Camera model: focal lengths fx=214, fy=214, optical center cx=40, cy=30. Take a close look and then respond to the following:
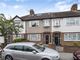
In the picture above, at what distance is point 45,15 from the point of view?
145 feet

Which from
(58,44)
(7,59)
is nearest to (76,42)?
(58,44)

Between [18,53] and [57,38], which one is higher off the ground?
[18,53]

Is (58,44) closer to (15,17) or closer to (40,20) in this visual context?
(40,20)

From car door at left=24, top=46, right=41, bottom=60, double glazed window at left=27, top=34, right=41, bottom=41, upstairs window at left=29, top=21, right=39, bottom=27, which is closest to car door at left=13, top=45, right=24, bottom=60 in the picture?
car door at left=24, top=46, right=41, bottom=60

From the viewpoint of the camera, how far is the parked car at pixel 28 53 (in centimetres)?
1650

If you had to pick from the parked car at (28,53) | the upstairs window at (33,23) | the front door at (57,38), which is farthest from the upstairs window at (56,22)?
the parked car at (28,53)

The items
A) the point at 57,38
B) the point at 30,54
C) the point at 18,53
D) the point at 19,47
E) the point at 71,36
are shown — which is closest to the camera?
the point at 30,54

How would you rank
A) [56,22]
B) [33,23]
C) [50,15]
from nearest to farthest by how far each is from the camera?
[56,22], [50,15], [33,23]

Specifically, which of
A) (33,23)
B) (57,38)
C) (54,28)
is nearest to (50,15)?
(54,28)

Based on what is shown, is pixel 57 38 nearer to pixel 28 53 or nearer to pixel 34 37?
pixel 34 37

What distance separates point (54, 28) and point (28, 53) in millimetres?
24803

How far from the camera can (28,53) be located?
56.3 feet

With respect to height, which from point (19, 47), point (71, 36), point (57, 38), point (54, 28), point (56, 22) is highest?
point (56, 22)

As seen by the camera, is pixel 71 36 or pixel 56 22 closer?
pixel 71 36
